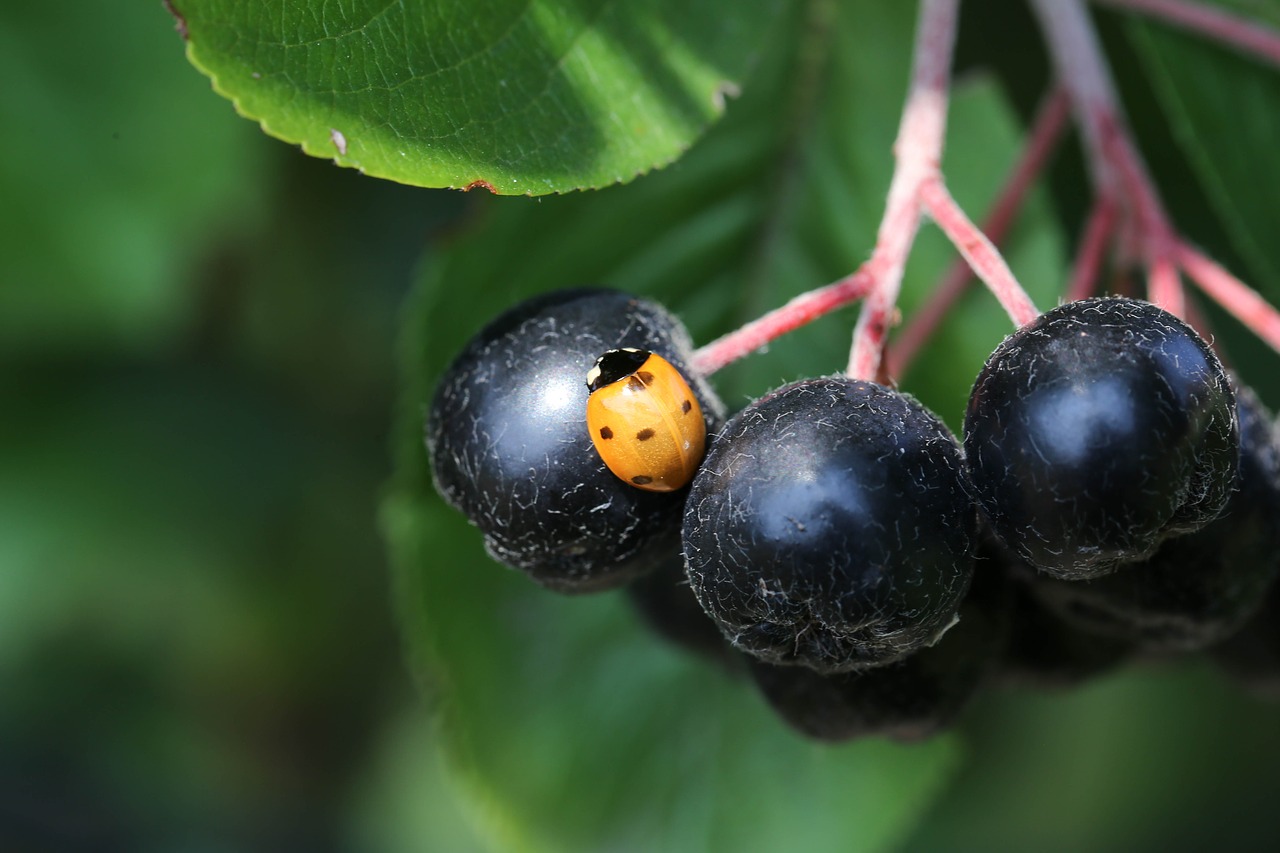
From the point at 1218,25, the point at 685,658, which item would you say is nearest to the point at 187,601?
the point at 685,658

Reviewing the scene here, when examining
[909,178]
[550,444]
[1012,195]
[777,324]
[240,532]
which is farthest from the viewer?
[240,532]

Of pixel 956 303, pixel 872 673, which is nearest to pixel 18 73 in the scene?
pixel 956 303

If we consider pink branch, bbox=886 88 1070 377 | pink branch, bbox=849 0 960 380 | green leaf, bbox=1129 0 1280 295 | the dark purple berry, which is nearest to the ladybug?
pink branch, bbox=849 0 960 380

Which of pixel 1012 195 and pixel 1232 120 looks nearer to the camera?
pixel 1012 195

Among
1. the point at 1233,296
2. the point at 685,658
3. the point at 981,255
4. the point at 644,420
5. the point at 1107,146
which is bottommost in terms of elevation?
the point at 685,658

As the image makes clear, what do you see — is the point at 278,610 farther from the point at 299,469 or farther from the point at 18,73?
the point at 18,73

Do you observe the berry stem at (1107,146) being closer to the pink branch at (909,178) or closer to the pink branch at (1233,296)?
the pink branch at (1233,296)

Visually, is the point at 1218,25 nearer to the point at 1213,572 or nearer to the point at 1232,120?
the point at 1232,120

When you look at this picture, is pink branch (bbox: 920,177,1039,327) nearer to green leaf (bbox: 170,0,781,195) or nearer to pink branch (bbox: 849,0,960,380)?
pink branch (bbox: 849,0,960,380)

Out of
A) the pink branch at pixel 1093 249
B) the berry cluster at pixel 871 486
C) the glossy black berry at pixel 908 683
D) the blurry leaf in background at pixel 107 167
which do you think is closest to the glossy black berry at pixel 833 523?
the berry cluster at pixel 871 486
